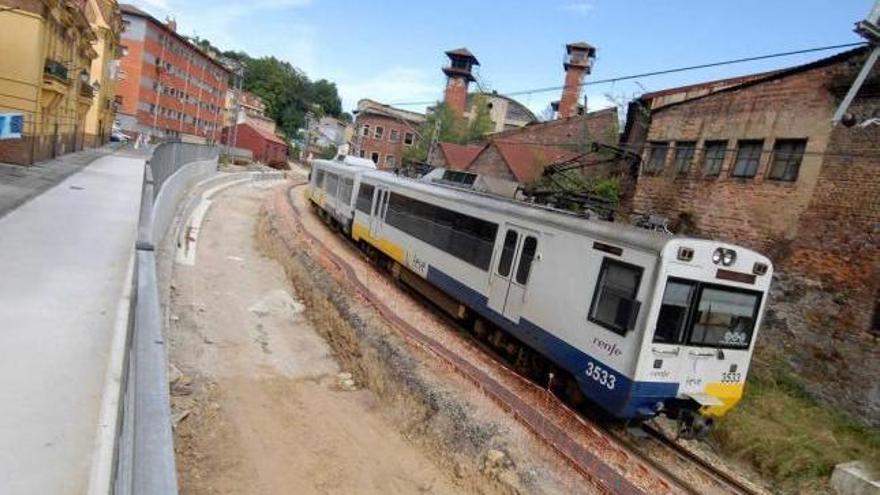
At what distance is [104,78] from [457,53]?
114 ft

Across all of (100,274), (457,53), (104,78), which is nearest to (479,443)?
(100,274)

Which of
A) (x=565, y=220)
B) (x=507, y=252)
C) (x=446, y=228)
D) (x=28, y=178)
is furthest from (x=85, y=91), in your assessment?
(x=565, y=220)

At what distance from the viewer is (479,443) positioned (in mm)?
9414

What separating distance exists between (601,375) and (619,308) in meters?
1.00

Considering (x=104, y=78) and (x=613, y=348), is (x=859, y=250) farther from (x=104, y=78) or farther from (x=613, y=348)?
(x=104, y=78)

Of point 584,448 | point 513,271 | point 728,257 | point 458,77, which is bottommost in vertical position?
point 584,448

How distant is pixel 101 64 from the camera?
1560 inches

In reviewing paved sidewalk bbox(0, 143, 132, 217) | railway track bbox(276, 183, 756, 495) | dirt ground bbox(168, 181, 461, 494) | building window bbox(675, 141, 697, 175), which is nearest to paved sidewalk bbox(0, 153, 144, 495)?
paved sidewalk bbox(0, 143, 132, 217)

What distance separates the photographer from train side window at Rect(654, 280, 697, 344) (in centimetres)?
858

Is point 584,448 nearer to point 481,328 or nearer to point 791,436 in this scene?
point 791,436

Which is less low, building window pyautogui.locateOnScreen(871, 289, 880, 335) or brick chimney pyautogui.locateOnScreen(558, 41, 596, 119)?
brick chimney pyautogui.locateOnScreen(558, 41, 596, 119)

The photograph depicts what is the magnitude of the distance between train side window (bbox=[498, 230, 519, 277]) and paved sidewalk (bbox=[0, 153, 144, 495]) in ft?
20.4

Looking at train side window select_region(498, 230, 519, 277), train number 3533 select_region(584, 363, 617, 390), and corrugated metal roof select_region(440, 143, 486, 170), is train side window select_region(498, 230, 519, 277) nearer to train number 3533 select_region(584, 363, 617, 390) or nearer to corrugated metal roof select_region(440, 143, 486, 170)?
train number 3533 select_region(584, 363, 617, 390)

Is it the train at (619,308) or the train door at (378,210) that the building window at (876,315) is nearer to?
the train at (619,308)
